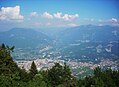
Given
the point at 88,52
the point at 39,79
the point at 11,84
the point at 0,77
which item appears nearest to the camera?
the point at 0,77

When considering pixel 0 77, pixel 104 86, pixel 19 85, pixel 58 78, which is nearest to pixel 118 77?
pixel 104 86

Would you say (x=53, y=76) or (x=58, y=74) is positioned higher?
(x=58, y=74)

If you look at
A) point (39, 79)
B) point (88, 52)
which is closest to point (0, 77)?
point (39, 79)

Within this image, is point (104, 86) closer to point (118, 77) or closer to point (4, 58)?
point (118, 77)

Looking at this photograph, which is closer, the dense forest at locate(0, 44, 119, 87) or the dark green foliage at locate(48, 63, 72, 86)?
the dense forest at locate(0, 44, 119, 87)

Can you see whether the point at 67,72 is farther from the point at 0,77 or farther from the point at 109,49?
the point at 109,49

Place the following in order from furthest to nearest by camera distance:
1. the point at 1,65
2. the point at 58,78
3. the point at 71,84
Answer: the point at 58,78 → the point at 71,84 → the point at 1,65

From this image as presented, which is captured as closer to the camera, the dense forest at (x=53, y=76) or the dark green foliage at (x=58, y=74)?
the dense forest at (x=53, y=76)

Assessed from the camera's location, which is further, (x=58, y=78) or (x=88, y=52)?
(x=88, y=52)

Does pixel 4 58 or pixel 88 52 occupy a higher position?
pixel 4 58

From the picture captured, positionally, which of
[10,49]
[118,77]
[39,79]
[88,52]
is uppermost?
[10,49]
